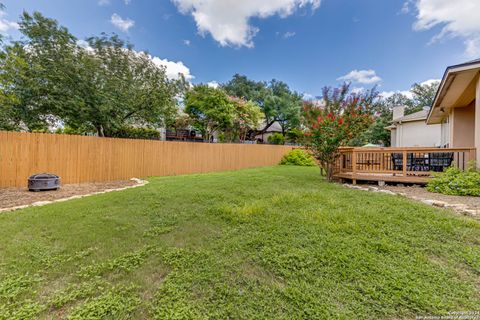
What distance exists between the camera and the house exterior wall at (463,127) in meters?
7.37

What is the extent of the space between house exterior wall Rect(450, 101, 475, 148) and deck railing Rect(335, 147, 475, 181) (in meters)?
1.80

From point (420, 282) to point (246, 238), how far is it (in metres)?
1.84

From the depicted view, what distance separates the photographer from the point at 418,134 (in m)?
14.5

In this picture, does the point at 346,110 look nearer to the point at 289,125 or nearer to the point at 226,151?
the point at 226,151

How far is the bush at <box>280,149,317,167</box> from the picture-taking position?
1562 cm

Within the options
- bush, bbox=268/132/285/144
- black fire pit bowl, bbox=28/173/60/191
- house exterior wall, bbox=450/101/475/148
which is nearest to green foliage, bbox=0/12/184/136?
black fire pit bowl, bbox=28/173/60/191

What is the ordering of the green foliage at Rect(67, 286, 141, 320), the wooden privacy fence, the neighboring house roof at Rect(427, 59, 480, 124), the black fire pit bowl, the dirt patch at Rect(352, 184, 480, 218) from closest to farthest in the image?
the green foliage at Rect(67, 286, 141, 320) → the dirt patch at Rect(352, 184, 480, 218) → the neighboring house roof at Rect(427, 59, 480, 124) → the black fire pit bowl → the wooden privacy fence

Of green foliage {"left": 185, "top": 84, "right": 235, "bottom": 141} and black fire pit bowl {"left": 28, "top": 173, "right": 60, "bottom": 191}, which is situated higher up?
green foliage {"left": 185, "top": 84, "right": 235, "bottom": 141}

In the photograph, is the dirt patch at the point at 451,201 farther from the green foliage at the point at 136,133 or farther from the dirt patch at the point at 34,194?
the green foliage at the point at 136,133

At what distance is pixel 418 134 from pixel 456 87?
34.4 ft

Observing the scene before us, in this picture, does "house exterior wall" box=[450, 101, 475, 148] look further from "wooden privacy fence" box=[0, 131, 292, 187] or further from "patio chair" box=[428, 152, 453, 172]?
"wooden privacy fence" box=[0, 131, 292, 187]

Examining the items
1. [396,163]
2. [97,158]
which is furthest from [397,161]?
[97,158]

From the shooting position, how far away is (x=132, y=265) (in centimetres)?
230

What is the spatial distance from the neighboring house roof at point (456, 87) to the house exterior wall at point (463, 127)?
0.29 meters
